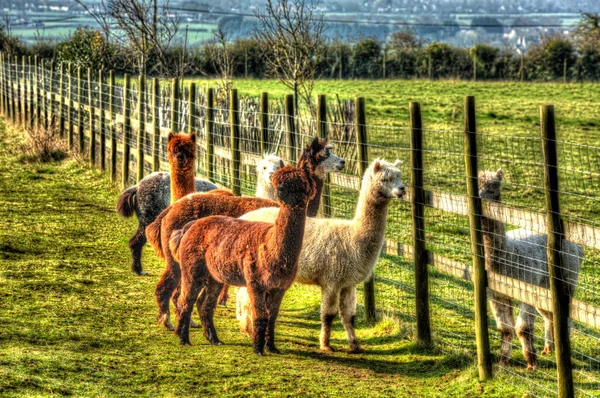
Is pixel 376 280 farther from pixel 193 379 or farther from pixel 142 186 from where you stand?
pixel 193 379

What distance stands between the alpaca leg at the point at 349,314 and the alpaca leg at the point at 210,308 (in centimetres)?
111

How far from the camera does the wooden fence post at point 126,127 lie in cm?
1645

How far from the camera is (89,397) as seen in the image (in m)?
5.93

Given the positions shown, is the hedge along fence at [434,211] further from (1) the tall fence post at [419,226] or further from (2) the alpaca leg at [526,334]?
(2) the alpaca leg at [526,334]

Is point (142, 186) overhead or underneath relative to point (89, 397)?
overhead

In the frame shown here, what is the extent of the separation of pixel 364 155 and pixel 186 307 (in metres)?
2.48

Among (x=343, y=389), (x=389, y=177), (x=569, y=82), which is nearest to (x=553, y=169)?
(x=389, y=177)

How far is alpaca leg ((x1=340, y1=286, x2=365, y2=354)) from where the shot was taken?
775 cm

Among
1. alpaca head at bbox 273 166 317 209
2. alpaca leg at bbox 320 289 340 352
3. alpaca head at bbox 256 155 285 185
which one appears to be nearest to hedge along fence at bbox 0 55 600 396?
alpaca head at bbox 256 155 285 185

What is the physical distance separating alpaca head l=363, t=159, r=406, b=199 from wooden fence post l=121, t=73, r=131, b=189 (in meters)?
9.56

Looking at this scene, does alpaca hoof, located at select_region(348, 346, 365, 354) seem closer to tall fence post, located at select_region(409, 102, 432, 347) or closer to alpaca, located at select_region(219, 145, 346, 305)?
tall fence post, located at select_region(409, 102, 432, 347)

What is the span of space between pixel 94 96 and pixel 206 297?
12.9m

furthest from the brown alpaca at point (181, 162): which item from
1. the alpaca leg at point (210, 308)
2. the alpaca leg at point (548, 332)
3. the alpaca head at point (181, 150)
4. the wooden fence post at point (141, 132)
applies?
the wooden fence post at point (141, 132)

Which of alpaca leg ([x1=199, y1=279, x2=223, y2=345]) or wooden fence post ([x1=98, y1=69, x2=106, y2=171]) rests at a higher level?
wooden fence post ([x1=98, y1=69, x2=106, y2=171])
